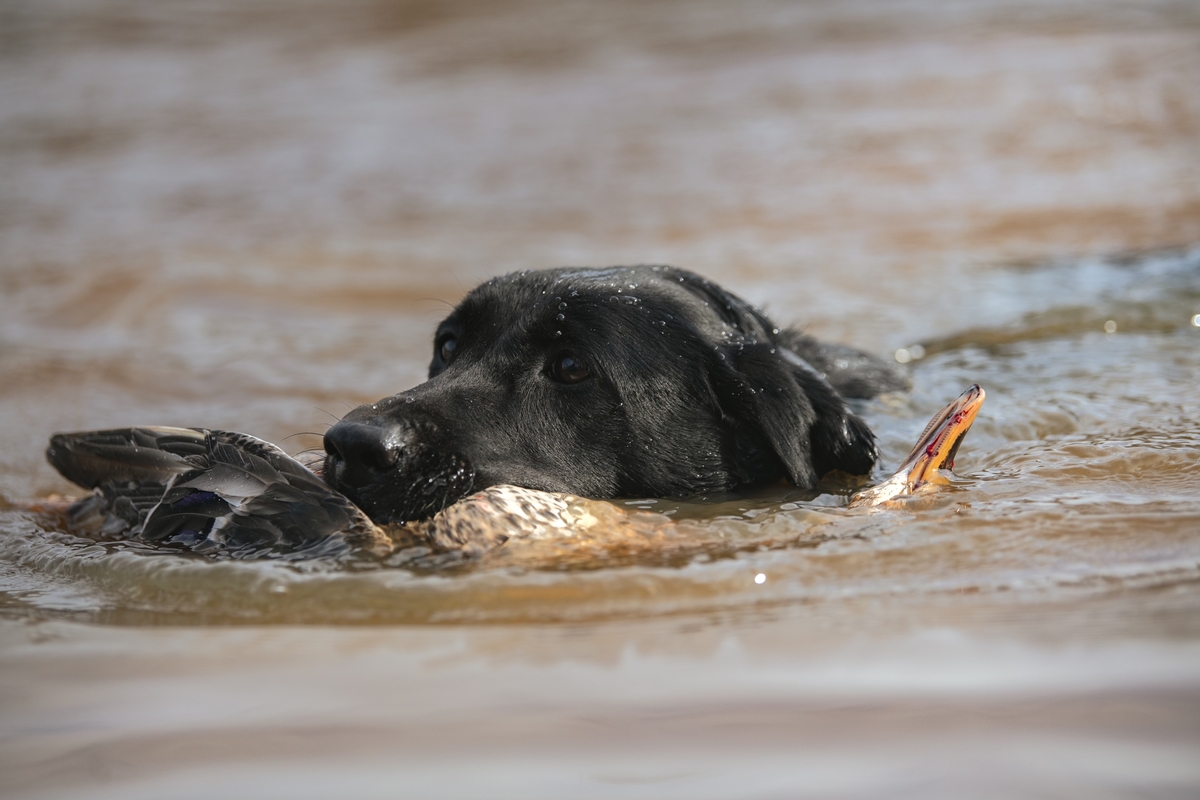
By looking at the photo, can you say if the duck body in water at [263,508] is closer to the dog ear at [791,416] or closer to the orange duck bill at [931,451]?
the orange duck bill at [931,451]

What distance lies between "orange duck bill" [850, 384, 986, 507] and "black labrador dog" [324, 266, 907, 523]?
1.05 ft

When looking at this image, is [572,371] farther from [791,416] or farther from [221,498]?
[221,498]

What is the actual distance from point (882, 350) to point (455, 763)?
4.54 meters

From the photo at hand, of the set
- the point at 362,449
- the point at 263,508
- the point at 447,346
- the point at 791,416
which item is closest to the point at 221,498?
the point at 263,508

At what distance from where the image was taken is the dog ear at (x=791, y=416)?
3527 millimetres

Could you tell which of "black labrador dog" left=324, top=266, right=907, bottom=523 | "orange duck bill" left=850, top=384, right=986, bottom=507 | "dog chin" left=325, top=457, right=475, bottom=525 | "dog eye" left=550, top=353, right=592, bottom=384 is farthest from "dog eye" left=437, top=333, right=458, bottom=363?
"orange duck bill" left=850, top=384, right=986, bottom=507

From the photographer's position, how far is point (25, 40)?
683 inches

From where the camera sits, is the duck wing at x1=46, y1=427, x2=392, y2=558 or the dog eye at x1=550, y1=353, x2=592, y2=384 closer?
the duck wing at x1=46, y1=427, x2=392, y2=558

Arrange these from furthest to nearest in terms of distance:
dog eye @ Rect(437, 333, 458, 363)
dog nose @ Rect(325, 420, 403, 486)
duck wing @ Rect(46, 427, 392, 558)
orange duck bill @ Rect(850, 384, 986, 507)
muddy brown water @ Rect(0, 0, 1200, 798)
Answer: dog eye @ Rect(437, 333, 458, 363) → orange duck bill @ Rect(850, 384, 986, 507) → dog nose @ Rect(325, 420, 403, 486) → duck wing @ Rect(46, 427, 392, 558) → muddy brown water @ Rect(0, 0, 1200, 798)

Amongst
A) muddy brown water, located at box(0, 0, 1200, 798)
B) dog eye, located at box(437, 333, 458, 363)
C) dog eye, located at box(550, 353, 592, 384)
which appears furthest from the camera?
dog eye, located at box(437, 333, 458, 363)

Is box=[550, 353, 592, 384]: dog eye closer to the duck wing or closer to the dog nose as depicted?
the dog nose

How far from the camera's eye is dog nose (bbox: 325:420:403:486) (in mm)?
2957

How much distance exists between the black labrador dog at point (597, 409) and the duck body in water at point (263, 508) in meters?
A: 0.20

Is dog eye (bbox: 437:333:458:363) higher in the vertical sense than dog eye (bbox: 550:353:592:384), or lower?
higher
